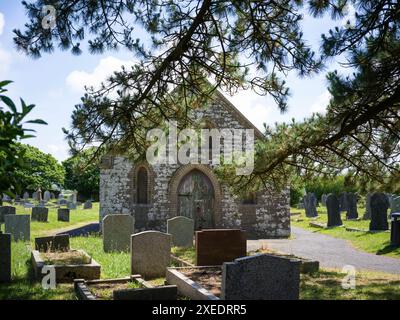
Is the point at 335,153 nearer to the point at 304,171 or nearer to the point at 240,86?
the point at 304,171

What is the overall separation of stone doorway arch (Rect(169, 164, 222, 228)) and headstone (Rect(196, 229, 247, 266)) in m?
8.63

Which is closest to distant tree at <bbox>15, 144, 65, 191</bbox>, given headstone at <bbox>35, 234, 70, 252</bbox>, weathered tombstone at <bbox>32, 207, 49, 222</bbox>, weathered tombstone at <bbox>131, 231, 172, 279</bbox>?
weathered tombstone at <bbox>32, 207, 49, 222</bbox>

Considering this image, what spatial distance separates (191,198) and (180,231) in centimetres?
490

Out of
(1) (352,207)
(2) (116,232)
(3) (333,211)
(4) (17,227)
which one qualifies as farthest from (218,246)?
(1) (352,207)

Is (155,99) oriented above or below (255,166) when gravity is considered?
above

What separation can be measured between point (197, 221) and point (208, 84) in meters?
10.9

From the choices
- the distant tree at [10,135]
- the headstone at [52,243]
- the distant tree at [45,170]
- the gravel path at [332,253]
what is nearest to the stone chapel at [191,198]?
the gravel path at [332,253]

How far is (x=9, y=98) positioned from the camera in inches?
133

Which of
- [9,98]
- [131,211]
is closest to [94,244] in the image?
[131,211]

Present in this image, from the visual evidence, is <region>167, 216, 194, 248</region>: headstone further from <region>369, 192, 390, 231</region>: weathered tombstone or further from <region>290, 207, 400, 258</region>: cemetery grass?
<region>369, 192, 390, 231</region>: weathered tombstone

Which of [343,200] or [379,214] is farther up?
[343,200]

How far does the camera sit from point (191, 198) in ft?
63.5

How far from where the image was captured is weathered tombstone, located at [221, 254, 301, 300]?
602 cm

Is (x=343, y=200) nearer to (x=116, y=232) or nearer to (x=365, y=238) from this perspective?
(x=365, y=238)
